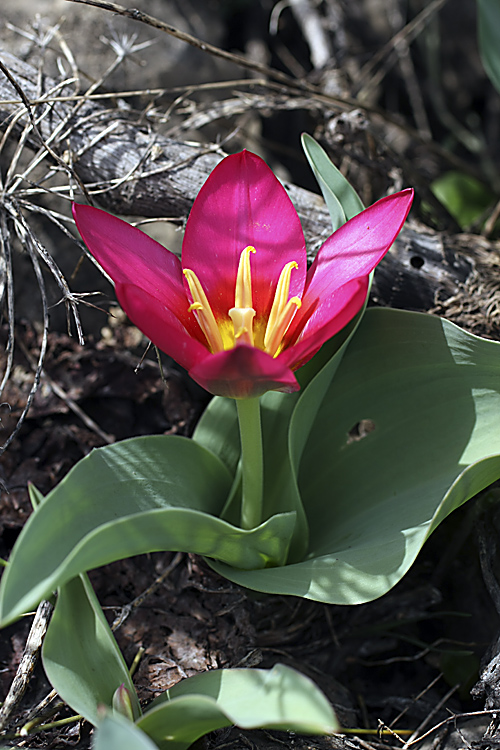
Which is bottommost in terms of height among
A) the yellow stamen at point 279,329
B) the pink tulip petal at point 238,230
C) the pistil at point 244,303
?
the yellow stamen at point 279,329

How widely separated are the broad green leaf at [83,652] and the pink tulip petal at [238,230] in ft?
1.41

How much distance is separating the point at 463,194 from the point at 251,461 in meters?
1.38

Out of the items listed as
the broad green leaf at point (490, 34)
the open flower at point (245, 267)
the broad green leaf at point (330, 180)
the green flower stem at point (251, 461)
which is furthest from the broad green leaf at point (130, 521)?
the broad green leaf at point (490, 34)

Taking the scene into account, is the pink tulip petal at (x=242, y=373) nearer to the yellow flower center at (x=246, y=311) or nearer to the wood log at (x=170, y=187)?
the yellow flower center at (x=246, y=311)

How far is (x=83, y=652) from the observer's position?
2.46 ft

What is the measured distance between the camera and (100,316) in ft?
4.72

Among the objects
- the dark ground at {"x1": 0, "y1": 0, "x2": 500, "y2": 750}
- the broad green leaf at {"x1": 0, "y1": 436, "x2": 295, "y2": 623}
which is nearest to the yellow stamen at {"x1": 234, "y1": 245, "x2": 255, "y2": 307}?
the broad green leaf at {"x1": 0, "y1": 436, "x2": 295, "y2": 623}

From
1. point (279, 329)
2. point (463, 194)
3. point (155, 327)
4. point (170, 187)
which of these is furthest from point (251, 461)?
point (463, 194)

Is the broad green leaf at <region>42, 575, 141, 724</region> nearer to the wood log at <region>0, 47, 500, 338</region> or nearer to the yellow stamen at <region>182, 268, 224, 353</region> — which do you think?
the yellow stamen at <region>182, 268, 224, 353</region>

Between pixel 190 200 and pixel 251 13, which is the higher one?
pixel 251 13

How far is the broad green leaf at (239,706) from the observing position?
56cm

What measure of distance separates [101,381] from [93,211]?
50 cm

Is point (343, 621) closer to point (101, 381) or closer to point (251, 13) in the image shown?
point (101, 381)

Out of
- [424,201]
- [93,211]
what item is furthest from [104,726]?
[424,201]
